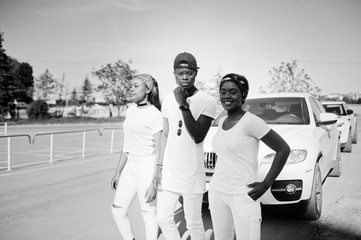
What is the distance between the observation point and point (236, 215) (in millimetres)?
2217

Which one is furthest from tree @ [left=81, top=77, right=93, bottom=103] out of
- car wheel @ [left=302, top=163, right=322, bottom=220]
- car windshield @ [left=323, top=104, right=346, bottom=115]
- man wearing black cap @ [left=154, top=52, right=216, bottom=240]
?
man wearing black cap @ [left=154, top=52, right=216, bottom=240]

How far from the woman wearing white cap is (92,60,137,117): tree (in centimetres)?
5875

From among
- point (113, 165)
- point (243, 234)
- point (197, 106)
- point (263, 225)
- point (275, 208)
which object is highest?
point (197, 106)

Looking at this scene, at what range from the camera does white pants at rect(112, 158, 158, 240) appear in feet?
10.4

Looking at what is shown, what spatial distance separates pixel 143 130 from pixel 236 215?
4.45 feet

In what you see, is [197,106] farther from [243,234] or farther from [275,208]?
[275,208]

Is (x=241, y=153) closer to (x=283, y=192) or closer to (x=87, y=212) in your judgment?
(x=283, y=192)

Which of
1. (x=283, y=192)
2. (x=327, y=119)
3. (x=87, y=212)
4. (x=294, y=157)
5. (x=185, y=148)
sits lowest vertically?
(x=87, y=212)

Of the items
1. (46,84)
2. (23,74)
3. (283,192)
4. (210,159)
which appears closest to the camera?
(283,192)

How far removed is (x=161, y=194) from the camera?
9.27 feet

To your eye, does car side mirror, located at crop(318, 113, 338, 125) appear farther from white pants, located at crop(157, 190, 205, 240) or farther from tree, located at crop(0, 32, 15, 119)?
tree, located at crop(0, 32, 15, 119)

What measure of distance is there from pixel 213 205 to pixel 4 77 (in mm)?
58928

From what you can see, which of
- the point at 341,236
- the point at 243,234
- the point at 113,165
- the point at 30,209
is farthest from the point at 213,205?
the point at 113,165

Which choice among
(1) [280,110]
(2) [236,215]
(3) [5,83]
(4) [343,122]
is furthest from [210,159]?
(3) [5,83]
